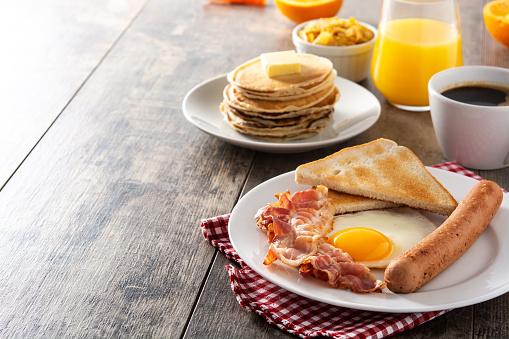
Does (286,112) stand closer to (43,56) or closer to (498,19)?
(498,19)

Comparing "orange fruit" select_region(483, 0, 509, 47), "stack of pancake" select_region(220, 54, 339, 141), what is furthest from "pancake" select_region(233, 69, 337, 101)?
"orange fruit" select_region(483, 0, 509, 47)

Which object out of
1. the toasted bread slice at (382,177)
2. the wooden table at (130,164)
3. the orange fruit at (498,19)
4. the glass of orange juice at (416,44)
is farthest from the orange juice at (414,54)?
the orange fruit at (498,19)

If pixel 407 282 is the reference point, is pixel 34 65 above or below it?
below

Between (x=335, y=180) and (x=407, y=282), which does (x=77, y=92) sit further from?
(x=407, y=282)

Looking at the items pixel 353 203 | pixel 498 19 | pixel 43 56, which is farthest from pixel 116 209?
pixel 498 19

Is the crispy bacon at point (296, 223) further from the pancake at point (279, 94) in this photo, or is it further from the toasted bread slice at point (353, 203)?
the pancake at point (279, 94)

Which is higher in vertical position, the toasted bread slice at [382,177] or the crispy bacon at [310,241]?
the crispy bacon at [310,241]

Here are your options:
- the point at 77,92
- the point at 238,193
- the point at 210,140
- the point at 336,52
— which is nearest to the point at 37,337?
the point at 238,193

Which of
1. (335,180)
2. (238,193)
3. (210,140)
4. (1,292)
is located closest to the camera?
(1,292)
